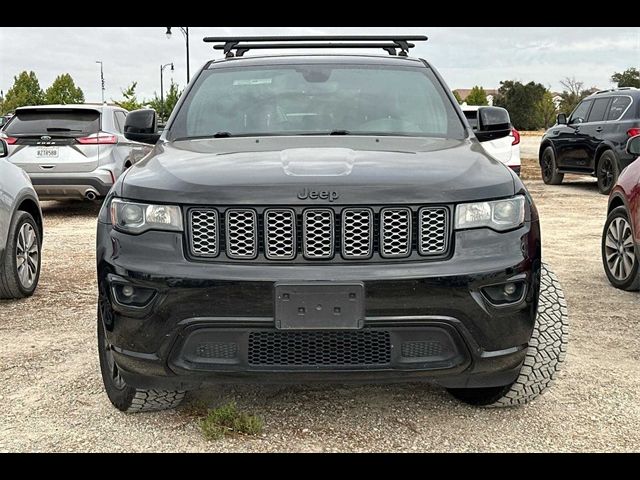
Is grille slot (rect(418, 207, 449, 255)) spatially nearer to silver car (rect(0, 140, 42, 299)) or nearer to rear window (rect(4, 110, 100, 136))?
silver car (rect(0, 140, 42, 299))

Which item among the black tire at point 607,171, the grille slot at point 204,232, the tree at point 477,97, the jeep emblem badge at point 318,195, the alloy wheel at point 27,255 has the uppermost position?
the jeep emblem badge at point 318,195

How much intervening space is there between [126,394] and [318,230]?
120cm

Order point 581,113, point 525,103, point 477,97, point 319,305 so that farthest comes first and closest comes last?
point 477,97, point 525,103, point 581,113, point 319,305

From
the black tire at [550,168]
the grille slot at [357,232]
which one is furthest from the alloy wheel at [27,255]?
the black tire at [550,168]

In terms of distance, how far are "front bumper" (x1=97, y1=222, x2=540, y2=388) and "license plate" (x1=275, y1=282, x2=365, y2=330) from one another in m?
0.03

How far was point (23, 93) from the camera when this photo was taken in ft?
216

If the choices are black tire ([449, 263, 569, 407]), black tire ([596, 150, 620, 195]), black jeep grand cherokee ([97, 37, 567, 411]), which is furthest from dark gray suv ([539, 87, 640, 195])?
black jeep grand cherokee ([97, 37, 567, 411])

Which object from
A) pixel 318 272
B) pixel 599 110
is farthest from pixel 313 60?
pixel 599 110

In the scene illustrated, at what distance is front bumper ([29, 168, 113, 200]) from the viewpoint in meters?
10.4

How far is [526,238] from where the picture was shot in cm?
292

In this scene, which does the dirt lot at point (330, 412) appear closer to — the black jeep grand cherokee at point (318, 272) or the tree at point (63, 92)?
the black jeep grand cherokee at point (318, 272)

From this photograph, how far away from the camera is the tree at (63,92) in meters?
68.0

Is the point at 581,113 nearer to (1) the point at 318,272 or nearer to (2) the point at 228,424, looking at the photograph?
(2) the point at 228,424

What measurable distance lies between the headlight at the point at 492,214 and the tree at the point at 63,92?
225ft
